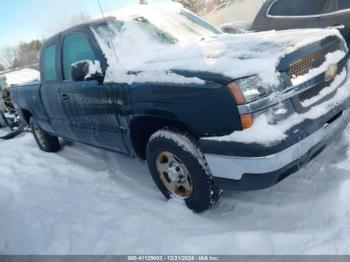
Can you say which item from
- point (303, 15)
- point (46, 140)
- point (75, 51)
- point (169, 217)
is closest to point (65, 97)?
point (75, 51)

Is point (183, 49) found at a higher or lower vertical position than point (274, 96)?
higher

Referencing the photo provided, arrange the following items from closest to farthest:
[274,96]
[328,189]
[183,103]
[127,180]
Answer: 1. [274,96]
2. [183,103]
3. [328,189]
4. [127,180]

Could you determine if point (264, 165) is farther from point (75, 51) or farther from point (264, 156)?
point (75, 51)

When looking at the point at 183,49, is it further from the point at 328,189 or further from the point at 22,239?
the point at 22,239

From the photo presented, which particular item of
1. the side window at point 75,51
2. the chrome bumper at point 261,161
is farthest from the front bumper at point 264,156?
the side window at point 75,51

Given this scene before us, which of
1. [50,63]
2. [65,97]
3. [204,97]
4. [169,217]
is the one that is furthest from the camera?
[50,63]

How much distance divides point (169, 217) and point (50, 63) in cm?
282

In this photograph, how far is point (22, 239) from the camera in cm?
348

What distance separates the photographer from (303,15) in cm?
602

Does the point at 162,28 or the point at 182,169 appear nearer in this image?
the point at 182,169

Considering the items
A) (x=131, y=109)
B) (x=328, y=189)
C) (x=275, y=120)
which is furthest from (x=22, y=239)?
(x=328, y=189)

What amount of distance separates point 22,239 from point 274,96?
265 centimetres

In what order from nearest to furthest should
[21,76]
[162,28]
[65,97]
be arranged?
1. [162,28]
2. [65,97]
3. [21,76]

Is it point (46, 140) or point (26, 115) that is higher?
point (26, 115)
